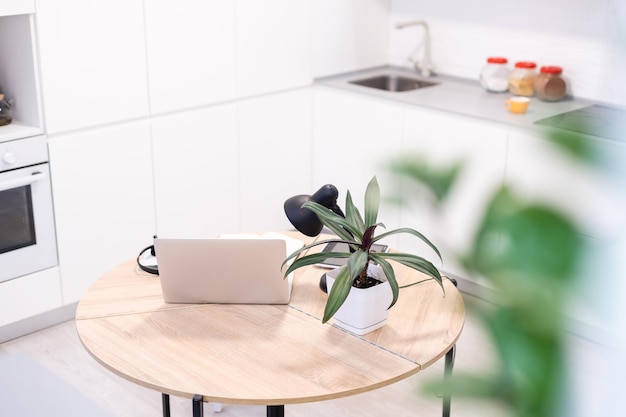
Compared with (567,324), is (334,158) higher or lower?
lower

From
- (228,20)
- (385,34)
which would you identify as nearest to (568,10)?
(385,34)

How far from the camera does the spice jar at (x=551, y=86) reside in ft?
11.7

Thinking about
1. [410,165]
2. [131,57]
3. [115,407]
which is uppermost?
[410,165]

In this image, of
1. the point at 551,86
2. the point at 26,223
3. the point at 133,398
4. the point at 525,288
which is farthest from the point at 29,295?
the point at 525,288

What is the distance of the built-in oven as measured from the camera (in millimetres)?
2934

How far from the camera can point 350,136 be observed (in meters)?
3.88

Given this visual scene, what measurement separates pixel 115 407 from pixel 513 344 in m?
2.64

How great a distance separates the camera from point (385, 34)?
170 inches

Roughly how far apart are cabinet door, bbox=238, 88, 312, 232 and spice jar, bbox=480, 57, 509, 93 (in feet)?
2.86

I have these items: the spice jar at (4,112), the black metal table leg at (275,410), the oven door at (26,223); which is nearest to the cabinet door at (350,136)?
the oven door at (26,223)

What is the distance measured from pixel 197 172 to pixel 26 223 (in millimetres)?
838

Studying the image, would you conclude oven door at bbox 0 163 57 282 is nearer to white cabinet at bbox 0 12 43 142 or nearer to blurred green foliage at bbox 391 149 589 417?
white cabinet at bbox 0 12 43 142

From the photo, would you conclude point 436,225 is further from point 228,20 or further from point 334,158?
point 334,158

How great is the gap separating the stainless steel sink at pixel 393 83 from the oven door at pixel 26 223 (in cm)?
173
